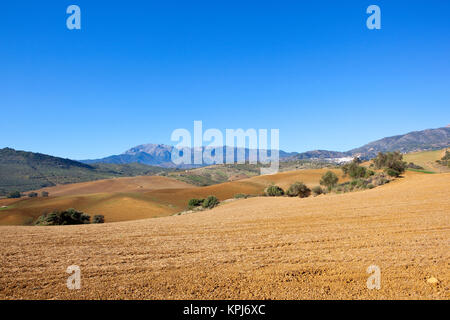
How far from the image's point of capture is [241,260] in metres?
9.61

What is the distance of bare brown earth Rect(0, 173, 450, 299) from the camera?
23.5 feet

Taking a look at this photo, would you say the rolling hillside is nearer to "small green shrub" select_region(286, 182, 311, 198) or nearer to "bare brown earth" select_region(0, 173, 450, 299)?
"small green shrub" select_region(286, 182, 311, 198)

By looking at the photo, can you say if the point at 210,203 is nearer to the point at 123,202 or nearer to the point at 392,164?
the point at 123,202

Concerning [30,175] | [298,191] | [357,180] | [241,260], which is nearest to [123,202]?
[298,191]

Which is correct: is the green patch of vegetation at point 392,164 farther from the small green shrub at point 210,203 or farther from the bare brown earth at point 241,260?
the bare brown earth at point 241,260

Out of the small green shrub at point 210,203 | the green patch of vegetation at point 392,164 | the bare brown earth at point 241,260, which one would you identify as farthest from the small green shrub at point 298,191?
the bare brown earth at point 241,260

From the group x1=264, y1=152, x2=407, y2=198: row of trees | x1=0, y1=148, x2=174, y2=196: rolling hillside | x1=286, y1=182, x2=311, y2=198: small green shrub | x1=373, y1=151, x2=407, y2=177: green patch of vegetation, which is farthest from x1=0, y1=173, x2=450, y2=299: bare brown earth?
x1=0, y1=148, x2=174, y2=196: rolling hillside

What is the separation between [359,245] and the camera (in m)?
10.9

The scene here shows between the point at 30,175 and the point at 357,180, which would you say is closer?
the point at 357,180

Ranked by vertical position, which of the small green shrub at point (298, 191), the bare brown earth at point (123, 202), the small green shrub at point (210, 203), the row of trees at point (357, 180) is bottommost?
the bare brown earth at point (123, 202)

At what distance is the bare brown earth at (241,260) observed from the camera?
7164mm
